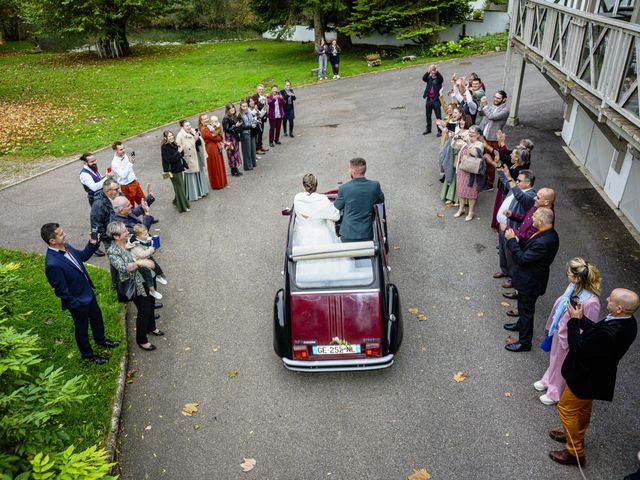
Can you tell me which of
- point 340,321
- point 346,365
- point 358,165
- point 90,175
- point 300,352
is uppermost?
point 358,165

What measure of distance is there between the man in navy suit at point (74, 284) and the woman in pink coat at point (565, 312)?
622 cm

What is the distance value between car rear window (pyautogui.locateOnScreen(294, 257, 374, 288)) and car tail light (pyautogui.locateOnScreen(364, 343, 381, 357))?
81 cm

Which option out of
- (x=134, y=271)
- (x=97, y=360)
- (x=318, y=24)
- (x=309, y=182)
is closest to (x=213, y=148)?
(x=309, y=182)

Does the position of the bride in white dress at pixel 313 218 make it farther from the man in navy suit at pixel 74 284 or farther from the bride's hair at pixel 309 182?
the man in navy suit at pixel 74 284

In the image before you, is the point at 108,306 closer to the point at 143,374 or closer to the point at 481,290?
the point at 143,374

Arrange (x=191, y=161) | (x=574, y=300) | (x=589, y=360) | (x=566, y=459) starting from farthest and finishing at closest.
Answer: (x=191, y=161)
(x=566, y=459)
(x=574, y=300)
(x=589, y=360)

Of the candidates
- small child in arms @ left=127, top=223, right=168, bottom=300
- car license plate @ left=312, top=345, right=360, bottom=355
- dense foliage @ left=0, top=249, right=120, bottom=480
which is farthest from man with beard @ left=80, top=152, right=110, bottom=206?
car license plate @ left=312, top=345, right=360, bottom=355

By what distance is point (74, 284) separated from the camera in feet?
21.7

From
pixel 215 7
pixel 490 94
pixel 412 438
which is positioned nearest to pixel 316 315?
pixel 412 438

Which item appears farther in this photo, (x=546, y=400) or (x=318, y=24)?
(x=318, y=24)

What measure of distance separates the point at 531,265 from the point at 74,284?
623cm

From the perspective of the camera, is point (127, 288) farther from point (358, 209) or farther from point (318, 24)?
point (318, 24)

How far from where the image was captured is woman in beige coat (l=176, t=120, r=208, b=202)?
1152 centimetres

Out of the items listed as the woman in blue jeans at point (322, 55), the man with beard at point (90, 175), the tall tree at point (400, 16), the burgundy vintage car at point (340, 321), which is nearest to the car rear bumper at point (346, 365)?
the burgundy vintage car at point (340, 321)
